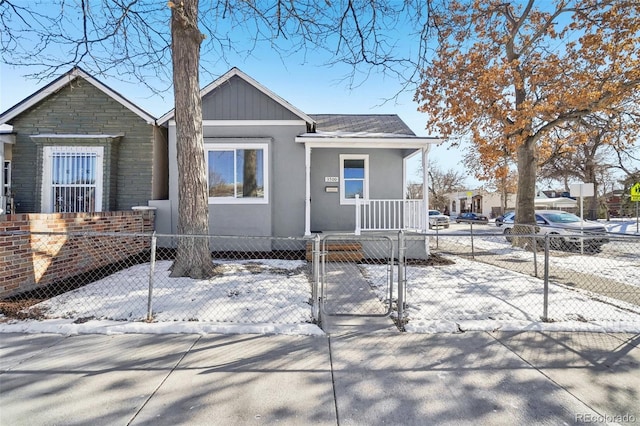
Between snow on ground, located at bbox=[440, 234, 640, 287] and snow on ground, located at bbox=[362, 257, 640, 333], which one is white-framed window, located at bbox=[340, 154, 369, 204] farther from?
snow on ground, located at bbox=[440, 234, 640, 287]

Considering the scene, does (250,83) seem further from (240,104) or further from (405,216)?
(405,216)

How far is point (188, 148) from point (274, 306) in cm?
340

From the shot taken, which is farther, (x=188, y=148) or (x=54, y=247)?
(x=188, y=148)

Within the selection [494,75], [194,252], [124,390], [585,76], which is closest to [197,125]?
[194,252]

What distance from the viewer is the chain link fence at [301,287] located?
4176mm

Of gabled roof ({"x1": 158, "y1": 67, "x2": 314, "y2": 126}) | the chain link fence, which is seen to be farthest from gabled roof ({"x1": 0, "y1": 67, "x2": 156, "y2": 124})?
the chain link fence

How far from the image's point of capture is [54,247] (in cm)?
554

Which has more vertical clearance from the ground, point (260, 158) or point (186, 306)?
point (260, 158)

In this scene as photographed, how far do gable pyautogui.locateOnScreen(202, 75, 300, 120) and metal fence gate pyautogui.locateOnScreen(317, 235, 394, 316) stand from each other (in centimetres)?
418

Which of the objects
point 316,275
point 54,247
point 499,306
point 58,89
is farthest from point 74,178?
point 499,306

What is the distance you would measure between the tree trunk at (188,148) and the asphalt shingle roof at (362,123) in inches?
191

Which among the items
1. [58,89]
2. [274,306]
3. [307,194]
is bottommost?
[274,306]

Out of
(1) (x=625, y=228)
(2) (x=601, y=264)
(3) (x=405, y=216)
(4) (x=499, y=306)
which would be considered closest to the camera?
(4) (x=499, y=306)

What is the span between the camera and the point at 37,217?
16.9 feet
